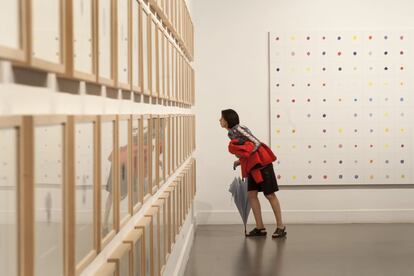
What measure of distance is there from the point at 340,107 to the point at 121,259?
8.17m

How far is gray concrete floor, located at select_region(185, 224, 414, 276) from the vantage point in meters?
7.19

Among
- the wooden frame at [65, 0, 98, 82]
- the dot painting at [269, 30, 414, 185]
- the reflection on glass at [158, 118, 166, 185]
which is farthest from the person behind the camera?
the dot painting at [269, 30, 414, 185]

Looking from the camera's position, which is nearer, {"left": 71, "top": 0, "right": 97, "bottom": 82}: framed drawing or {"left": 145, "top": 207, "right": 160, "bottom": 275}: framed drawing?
{"left": 71, "top": 0, "right": 97, "bottom": 82}: framed drawing

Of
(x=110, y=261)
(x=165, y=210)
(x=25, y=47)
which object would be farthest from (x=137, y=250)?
(x=25, y=47)

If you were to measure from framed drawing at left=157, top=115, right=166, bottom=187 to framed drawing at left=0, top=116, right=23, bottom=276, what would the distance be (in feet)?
9.65

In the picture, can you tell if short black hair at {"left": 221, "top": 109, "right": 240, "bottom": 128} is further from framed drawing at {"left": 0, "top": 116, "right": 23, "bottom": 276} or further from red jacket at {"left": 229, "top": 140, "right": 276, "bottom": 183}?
framed drawing at {"left": 0, "top": 116, "right": 23, "bottom": 276}

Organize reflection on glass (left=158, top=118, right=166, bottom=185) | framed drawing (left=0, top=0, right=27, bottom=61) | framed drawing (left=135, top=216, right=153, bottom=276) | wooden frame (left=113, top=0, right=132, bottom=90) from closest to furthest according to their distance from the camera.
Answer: framed drawing (left=0, top=0, right=27, bottom=61), wooden frame (left=113, top=0, right=132, bottom=90), framed drawing (left=135, top=216, right=153, bottom=276), reflection on glass (left=158, top=118, right=166, bottom=185)

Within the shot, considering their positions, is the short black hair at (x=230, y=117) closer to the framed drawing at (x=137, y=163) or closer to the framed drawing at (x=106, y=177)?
the framed drawing at (x=137, y=163)

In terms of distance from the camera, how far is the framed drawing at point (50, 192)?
1.59m

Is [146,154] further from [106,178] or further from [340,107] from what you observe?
[340,107]

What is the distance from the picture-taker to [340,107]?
10.5 metres

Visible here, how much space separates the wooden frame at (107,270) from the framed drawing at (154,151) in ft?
4.89

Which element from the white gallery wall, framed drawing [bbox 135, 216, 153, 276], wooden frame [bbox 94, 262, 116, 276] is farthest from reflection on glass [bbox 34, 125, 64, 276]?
the white gallery wall

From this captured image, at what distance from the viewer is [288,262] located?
7.59 metres
